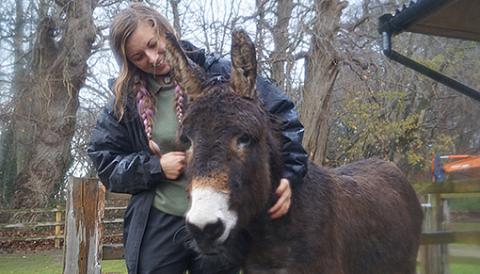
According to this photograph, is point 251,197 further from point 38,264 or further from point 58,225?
point 58,225

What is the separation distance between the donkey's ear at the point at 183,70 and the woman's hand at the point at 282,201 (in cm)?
65

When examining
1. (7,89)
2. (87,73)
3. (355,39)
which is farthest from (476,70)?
(7,89)

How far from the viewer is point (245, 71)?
9.54 feet

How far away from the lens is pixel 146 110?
3.27 m

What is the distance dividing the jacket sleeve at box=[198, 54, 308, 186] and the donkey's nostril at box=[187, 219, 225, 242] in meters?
0.75

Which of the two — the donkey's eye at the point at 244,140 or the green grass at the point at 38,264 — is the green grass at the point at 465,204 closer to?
the donkey's eye at the point at 244,140

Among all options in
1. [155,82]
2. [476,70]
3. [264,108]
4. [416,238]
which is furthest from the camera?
[476,70]

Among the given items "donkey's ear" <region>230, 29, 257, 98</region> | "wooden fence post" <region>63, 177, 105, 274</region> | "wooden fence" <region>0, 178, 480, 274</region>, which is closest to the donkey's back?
"donkey's ear" <region>230, 29, 257, 98</region>

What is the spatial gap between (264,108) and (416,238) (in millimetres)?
2147

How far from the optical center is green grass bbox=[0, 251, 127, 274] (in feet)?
43.4

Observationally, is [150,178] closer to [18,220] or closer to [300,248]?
[300,248]

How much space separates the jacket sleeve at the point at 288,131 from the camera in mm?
3150

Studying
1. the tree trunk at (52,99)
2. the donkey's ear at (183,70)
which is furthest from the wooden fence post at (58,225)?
the donkey's ear at (183,70)

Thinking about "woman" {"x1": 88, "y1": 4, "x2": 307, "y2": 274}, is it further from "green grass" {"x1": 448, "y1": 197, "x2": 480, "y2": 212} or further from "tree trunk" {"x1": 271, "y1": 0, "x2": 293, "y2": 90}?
"tree trunk" {"x1": 271, "y1": 0, "x2": 293, "y2": 90}
